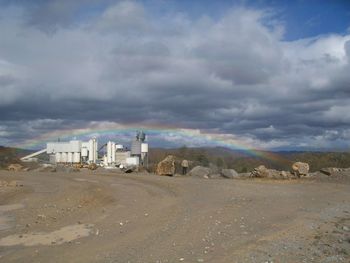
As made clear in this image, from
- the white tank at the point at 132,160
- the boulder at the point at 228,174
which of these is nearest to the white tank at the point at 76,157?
the white tank at the point at 132,160

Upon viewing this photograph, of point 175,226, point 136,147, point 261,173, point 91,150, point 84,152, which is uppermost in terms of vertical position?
point 136,147

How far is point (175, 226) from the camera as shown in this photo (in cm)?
1339

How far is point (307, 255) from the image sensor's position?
33.2ft

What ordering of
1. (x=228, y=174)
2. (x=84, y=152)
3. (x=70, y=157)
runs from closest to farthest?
1. (x=228, y=174)
2. (x=84, y=152)
3. (x=70, y=157)

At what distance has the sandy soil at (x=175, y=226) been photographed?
10297 mm

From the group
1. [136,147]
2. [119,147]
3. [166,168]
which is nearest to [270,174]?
[166,168]

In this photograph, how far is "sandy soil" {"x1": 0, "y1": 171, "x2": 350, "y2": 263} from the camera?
33.8 feet

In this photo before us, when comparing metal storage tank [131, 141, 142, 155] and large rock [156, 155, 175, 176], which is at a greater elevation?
metal storage tank [131, 141, 142, 155]

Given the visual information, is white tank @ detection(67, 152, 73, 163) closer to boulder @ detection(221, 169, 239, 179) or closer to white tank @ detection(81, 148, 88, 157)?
white tank @ detection(81, 148, 88, 157)

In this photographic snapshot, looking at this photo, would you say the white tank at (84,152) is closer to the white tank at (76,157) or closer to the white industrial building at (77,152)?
the white industrial building at (77,152)

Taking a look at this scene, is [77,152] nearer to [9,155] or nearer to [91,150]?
[91,150]

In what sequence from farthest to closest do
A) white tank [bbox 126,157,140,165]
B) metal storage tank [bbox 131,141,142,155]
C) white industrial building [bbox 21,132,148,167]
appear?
white industrial building [bbox 21,132,148,167]
metal storage tank [bbox 131,141,142,155]
white tank [bbox 126,157,140,165]

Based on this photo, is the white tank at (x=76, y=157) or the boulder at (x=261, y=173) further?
the white tank at (x=76, y=157)

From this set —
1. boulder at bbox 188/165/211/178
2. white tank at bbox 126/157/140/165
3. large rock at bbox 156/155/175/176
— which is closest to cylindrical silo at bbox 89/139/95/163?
white tank at bbox 126/157/140/165
